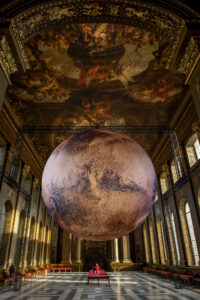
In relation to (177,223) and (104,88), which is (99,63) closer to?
(104,88)

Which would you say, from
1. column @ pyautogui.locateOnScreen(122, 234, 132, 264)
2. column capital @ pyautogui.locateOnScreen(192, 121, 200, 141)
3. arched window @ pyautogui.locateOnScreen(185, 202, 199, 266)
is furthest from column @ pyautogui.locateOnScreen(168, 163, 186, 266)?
column @ pyautogui.locateOnScreen(122, 234, 132, 264)

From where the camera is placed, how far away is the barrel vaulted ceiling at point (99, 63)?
495cm

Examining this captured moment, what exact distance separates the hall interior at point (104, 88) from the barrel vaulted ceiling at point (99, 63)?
3cm

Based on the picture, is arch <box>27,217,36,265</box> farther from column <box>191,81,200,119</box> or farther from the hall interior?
column <box>191,81,200,119</box>

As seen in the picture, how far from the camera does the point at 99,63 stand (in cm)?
848

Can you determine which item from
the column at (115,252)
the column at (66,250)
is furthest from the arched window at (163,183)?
the column at (66,250)

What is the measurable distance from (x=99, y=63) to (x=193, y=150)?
256 inches

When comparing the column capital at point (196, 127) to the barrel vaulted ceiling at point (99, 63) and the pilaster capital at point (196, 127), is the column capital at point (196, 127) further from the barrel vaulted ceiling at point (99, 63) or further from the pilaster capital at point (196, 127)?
the barrel vaulted ceiling at point (99, 63)

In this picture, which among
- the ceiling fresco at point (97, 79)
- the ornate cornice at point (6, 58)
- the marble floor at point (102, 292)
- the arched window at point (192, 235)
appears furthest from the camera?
the arched window at point (192, 235)

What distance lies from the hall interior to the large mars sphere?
2.62 metres

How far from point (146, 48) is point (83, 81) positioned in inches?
113

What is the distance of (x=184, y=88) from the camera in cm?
973

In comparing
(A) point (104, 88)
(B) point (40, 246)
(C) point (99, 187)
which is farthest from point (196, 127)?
(B) point (40, 246)

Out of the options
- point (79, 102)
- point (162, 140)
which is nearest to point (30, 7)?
point (79, 102)
